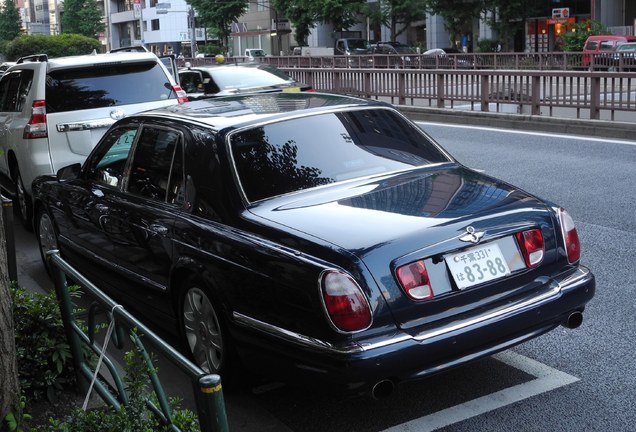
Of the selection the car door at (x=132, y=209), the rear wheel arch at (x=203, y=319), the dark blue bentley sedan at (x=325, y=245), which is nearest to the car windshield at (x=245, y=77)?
the car door at (x=132, y=209)

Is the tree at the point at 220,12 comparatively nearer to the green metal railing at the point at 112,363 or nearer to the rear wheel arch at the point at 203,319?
the rear wheel arch at the point at 203,319

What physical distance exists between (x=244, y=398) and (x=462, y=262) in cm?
147

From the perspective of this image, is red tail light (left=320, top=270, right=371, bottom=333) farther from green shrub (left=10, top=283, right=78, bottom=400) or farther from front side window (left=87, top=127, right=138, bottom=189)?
front side window (left=87, top=127, right=138, bottom=189)

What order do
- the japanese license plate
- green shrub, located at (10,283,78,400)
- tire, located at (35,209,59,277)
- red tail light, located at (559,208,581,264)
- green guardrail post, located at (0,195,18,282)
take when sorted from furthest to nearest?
tire, located at (35,209,59,277) → green guardrail post, located at (0,195,18,282) → red tail light, located at (559,208,581,264) → green shrub, located at (10,283,78,400) → the japanese license plate

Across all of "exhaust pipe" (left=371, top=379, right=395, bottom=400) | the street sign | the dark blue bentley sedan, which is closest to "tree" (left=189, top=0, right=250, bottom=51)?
the street sign

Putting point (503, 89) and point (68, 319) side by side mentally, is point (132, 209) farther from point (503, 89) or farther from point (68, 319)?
point (503, 89)

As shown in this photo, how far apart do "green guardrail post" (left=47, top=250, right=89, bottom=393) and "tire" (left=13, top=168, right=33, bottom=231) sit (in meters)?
5.91

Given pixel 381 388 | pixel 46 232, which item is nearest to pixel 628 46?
pixel 46 232

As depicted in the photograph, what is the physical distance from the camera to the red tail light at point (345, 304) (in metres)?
3.75

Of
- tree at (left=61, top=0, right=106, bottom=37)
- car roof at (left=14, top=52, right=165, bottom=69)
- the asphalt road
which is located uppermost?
tree at (left=61, top=0, right=106, bottom=37)

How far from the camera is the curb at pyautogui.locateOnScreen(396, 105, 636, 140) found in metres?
15.2

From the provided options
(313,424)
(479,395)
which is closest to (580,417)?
(479,395)

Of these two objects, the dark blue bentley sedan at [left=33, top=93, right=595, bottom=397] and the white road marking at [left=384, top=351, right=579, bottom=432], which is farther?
the white road marking at [left=384, top=351, right=579, bottom=432]

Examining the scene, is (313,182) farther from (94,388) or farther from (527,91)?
(527,91)
